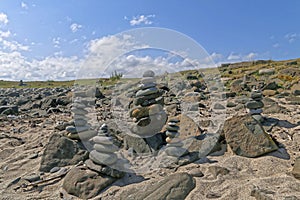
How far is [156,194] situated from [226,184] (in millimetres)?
1042

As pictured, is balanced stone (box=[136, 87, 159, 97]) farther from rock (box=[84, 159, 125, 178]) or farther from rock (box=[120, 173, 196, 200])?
rock (box=[120, 173, 196, 200])

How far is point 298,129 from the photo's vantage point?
5.09m

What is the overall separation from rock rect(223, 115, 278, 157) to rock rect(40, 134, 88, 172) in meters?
2.78

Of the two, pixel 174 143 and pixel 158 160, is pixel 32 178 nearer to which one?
pixel 158 160

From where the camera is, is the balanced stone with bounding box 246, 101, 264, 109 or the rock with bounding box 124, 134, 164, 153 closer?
the rock with bounding box 124, 134, 164, 153

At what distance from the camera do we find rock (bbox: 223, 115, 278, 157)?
4.21 meters

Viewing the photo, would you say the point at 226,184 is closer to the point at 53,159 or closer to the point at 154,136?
the point at 154,136

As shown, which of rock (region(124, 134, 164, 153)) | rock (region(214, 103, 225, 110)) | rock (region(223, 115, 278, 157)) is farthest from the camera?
rock (region(214, 103, 225, 110))

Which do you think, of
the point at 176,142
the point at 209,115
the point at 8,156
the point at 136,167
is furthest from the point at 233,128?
the point at 8,156

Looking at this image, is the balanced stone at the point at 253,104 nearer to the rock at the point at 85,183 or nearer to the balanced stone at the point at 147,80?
the balanced stone at the point at 147,80

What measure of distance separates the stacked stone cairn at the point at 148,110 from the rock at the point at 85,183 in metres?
1.50

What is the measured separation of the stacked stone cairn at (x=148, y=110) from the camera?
5227 mm

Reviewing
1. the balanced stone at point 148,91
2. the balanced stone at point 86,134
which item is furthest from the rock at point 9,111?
the balanced stone at point 148,91

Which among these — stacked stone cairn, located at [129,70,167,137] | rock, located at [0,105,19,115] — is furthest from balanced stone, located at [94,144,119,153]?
rock, located at [0,105,19,115]
